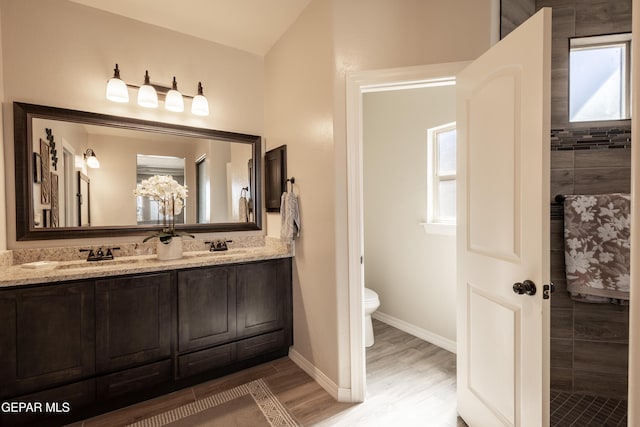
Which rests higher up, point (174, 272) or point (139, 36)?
point (139, 36)

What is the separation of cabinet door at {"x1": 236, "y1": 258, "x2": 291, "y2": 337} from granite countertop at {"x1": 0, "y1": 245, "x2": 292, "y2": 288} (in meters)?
0.09

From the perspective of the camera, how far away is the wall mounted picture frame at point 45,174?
2070 millimetres

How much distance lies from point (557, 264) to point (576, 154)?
0.73 meters

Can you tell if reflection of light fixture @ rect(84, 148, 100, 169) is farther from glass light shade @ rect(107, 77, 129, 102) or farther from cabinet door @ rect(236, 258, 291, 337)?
cabinet door @ rect(236, 258, 291, 337)

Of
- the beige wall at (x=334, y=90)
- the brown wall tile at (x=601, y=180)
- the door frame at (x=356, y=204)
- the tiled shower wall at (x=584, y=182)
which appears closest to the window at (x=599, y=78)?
the tiled shower wall at (x=584, y=182)

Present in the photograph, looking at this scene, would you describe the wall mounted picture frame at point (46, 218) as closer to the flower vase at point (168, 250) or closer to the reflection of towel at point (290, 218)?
the flower vase at point (168, 250)

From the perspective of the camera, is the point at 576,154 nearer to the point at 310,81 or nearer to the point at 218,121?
the point at 310,81

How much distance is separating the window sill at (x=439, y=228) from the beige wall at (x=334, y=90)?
107 centimetres

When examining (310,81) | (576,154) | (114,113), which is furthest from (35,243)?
(576,154)

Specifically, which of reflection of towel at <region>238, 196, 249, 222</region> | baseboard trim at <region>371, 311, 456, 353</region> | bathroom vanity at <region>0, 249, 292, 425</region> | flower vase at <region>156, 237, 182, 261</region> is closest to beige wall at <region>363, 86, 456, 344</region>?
baseboard trim at <region>371, 311, 456, 353</region>

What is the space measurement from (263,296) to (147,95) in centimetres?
175

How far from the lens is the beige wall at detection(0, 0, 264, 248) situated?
Answer: 79.0 inches

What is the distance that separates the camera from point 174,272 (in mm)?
2066

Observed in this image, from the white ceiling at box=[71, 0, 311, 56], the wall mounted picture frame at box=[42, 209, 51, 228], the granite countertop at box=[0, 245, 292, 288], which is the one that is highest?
the white ceiling at box=[71, 0, 311, 56]
